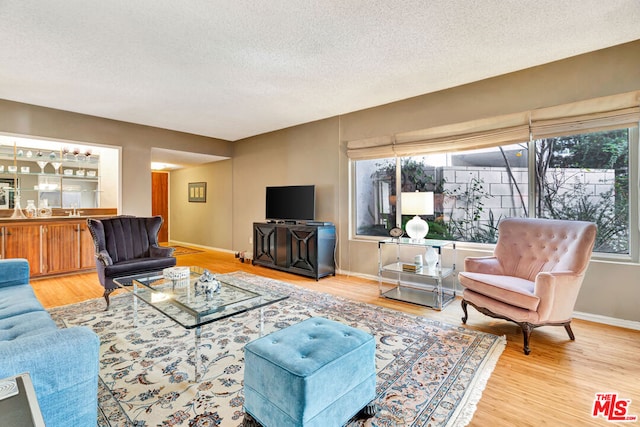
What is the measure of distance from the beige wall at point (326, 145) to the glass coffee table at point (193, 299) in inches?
97.4

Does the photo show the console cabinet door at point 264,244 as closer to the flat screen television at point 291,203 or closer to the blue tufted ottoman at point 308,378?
the flat screen television at point 291,203

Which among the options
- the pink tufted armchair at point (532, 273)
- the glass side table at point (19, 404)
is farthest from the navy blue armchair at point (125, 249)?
the pink tufted armchair at point (532, 273)

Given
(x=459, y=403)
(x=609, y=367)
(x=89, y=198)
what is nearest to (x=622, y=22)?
(x=609, y=367)

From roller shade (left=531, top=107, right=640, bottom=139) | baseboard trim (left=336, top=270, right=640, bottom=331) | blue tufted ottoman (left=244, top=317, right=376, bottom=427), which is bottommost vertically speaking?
baseboard trim (left=336, top=270, right=640, bottom=331)

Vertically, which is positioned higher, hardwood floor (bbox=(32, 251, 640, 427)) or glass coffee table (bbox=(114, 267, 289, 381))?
glass coffee table (bbox=(114, 267, 289, 381))

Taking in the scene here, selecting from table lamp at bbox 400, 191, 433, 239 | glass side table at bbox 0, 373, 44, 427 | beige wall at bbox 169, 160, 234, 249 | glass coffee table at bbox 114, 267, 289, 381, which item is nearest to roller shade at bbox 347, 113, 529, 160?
table lamp at bbox 400, 191, 433, 239

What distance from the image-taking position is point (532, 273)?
111 inches

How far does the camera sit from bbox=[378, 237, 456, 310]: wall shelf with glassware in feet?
11.1

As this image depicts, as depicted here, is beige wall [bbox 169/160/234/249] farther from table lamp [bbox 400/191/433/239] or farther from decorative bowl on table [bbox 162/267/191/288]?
table lamp [bbox 400/191/433/239]

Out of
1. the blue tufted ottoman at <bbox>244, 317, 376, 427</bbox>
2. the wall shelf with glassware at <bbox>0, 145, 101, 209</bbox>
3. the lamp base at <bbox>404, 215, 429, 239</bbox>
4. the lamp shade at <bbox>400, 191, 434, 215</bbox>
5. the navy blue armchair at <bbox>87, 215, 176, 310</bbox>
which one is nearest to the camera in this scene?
the blue tufted ottoman at <bbox>244, 317, 376, 427</bbox>

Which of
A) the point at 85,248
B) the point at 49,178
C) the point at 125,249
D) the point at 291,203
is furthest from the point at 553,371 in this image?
the point at 49,178

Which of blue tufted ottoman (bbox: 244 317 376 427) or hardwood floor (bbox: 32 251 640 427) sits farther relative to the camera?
hardwood floor (bbox: 32 251 640 427)

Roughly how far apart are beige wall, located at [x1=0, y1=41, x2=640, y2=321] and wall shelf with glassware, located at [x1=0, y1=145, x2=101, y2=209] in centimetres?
60

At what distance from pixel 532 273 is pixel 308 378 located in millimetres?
2575
